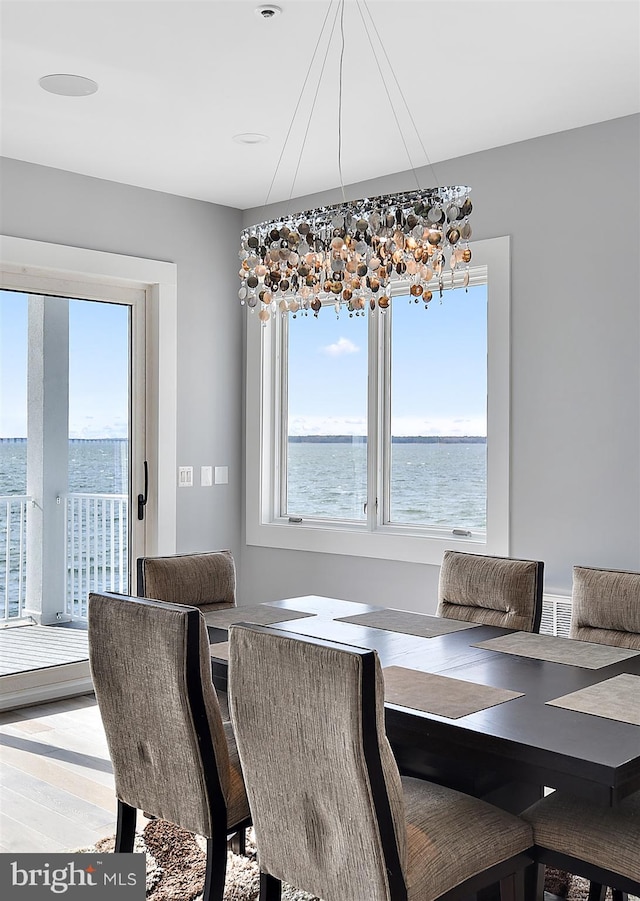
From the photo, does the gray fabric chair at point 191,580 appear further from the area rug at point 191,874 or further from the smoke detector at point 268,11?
the smoke detector at point 268,11

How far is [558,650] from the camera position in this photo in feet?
8.59

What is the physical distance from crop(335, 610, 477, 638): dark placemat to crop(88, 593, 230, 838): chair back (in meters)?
0.85

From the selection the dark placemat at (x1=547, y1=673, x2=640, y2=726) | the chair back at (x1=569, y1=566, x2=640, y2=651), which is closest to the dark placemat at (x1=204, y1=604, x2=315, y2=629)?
the chair back at (x1=569, y1=566, x2=640, y2=651)

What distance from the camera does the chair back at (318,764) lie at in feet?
5.63

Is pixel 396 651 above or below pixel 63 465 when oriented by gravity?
below

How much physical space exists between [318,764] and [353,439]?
131 inches

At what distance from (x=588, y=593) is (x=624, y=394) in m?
1.12

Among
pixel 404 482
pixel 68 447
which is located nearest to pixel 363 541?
pixel 404 482

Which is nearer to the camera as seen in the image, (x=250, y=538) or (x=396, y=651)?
(x=396, y=651)

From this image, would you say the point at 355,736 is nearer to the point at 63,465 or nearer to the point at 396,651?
the point at 396,651

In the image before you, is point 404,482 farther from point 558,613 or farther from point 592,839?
point 592,839

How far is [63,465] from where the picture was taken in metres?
4.69

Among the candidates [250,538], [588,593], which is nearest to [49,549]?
[250,538]

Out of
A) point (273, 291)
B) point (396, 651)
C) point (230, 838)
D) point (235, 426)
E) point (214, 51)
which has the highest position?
point (214, 51)
